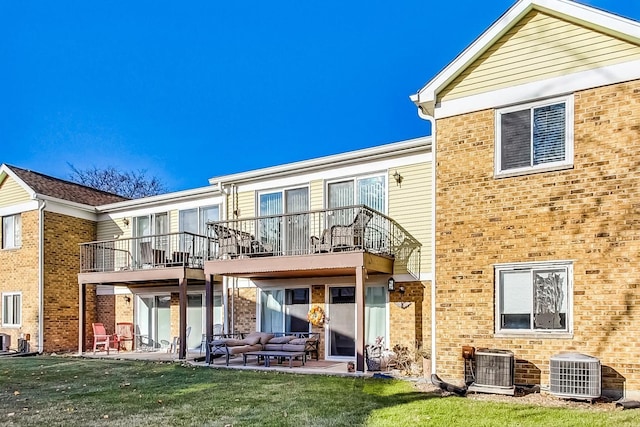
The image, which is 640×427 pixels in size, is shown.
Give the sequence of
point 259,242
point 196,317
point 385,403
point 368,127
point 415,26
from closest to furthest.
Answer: point 385,403 < point 259,242 < point 196,317 < point 415,26 < point 368,127

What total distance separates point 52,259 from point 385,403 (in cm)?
1378

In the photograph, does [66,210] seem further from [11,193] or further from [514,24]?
[514,24]

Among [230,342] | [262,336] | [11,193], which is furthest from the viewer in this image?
[11,193]

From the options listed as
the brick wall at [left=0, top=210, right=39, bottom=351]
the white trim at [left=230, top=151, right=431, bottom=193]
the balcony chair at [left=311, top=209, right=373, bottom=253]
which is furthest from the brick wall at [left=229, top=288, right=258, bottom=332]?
the brick wall at [left=0, top=210, right=39, bottom=351]

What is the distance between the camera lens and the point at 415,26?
7131cm

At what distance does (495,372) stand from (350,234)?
14.5 feet

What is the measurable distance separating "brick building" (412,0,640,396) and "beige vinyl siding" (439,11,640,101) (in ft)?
0.06

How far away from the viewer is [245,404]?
8336mm

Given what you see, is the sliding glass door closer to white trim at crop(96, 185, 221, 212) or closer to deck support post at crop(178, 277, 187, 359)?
white trim at crop(96, 185, 221, 212)

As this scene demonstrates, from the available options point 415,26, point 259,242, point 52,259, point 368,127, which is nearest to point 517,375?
point 259,242

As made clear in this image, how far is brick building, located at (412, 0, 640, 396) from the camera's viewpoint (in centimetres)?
874

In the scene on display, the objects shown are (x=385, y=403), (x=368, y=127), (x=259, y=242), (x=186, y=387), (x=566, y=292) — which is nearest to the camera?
(x=385, y=403)

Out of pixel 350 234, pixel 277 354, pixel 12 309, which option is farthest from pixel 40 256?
pixel 350 234

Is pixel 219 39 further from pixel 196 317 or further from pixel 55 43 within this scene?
pixel 196 317
